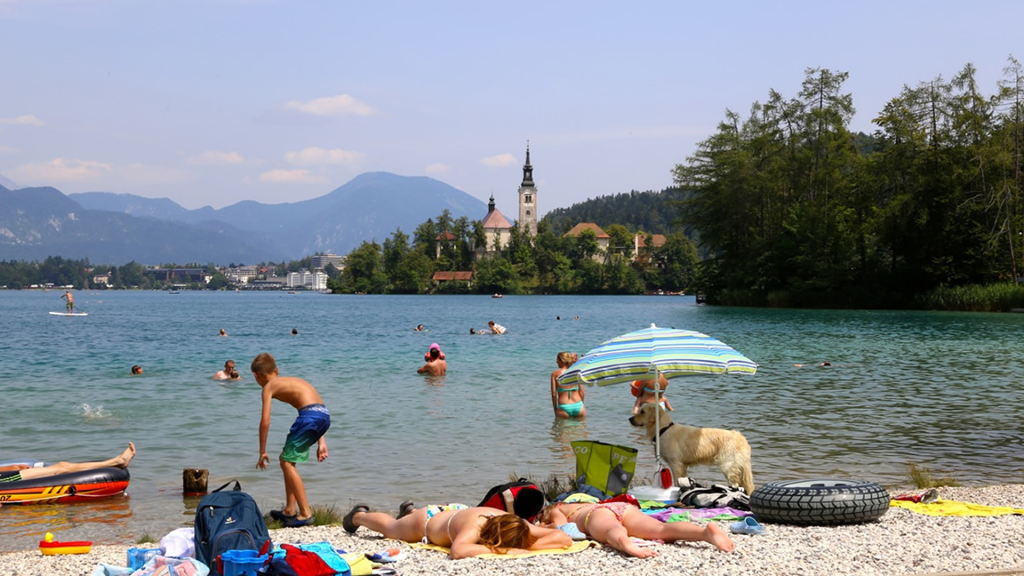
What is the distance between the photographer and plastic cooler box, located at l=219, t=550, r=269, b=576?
618cm

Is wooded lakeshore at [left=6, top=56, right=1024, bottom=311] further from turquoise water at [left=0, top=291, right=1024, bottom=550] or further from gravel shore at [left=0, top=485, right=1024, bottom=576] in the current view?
gravel shore at [left=0, top=485, right=1024, bottom=576]

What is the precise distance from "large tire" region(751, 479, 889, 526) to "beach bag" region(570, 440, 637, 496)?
1585 millimetres

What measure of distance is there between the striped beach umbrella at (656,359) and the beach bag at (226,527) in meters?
3.35

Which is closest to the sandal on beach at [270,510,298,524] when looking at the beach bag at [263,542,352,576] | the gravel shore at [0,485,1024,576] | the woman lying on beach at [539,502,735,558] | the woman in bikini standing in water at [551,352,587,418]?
the gravel shore at [0,485,1024,576]

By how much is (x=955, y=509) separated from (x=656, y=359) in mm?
2976

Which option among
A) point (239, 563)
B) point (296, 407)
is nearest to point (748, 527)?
point (239, 563)

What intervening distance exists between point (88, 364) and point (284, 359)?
641cm

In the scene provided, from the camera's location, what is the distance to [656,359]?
356 inches

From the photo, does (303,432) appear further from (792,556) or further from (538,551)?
(792,556)

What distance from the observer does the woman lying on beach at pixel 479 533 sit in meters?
6.98

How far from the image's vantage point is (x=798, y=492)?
7.93 metres

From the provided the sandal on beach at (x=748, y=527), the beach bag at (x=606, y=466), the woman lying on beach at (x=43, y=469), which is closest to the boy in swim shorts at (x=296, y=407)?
the beach bag at (x=606, y=466)

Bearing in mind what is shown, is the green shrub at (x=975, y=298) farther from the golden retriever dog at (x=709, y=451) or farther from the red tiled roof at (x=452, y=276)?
the red tiled roof at (x=452, y=276)

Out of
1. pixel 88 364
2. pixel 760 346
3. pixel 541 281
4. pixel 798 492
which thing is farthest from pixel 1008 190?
pixel 541 281
